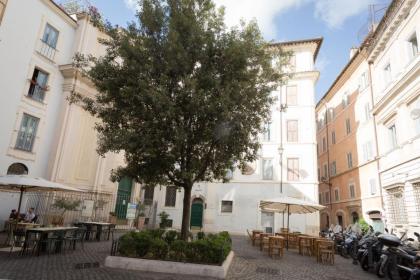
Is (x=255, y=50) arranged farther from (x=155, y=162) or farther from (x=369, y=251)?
(x=369, y=251)

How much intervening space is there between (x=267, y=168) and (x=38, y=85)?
686 inches

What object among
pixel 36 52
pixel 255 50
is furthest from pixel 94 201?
pixel 255 50

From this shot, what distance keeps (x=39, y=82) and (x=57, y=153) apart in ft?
14.8

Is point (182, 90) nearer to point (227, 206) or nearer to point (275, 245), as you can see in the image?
point (275, 245)

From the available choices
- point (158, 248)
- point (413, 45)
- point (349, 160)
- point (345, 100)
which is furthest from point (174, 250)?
point (345, 100)

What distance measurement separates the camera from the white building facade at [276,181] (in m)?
23.5

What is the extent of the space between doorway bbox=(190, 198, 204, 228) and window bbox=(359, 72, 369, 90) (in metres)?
15.6

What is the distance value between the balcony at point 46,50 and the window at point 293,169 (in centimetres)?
1865

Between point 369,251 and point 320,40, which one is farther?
point 320,40

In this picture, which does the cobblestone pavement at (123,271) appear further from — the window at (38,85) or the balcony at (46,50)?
the balcony at (46,50)

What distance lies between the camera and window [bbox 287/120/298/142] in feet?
81.0

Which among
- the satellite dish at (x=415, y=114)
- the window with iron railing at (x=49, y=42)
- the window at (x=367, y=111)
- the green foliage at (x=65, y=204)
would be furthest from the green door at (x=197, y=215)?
the satellite dish at (x=415, y=114)

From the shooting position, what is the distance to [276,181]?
24.0 meters

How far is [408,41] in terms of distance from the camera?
15.8m
